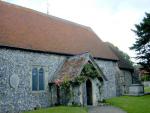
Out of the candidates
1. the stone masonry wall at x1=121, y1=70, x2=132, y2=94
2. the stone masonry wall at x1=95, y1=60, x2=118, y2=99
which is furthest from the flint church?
the stone masonry wall at x1=121, y1=70, x2=132, y2=94

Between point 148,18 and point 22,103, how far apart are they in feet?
67.7

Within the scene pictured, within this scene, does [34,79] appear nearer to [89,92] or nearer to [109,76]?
[89,92]

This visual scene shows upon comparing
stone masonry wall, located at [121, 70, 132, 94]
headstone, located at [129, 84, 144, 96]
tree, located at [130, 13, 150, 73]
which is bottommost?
headstone, located at [129, 84, 144, 96]

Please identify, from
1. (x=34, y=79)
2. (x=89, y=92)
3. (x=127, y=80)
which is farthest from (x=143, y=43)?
(x=34, y=79)

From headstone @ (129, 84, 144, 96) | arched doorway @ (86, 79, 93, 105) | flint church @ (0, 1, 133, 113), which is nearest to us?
flint church @ (0, 1, 133, 113)

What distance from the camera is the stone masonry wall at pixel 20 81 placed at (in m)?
19.0

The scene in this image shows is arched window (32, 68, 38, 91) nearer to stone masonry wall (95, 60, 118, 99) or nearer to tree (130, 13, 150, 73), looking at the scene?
stone masonry wall (95, 60, 118, 99)

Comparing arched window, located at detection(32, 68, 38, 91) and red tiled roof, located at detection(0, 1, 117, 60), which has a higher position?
red tiled roof, located at detection(0, 1, 117, 60)

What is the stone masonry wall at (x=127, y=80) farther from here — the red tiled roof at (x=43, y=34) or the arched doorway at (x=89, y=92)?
the arched doorway at (x=89, y=92)

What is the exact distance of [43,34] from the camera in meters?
24.7

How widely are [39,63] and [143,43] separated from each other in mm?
16248

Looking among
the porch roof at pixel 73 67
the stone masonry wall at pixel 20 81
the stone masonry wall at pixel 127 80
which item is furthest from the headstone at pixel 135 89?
the stone masonry wall at pixel 20 81

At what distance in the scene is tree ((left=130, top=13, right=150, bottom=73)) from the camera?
31.4 m

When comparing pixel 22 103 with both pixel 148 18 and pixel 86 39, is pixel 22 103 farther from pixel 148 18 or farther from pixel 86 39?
pixel 148 18
